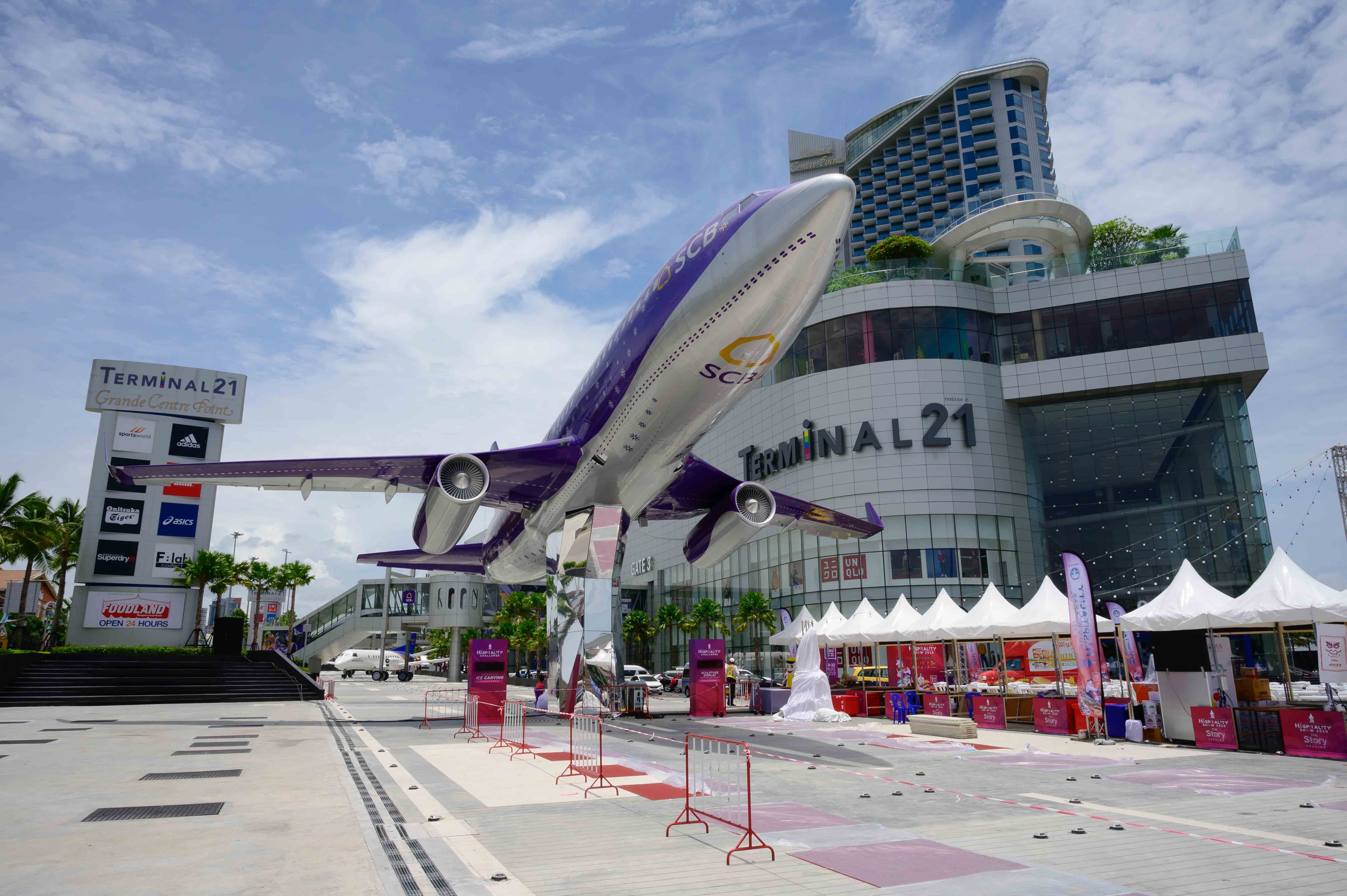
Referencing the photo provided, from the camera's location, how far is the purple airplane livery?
14.8 m

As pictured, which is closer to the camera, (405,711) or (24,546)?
(405,711)

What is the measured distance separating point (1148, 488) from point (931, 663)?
22.0 metres

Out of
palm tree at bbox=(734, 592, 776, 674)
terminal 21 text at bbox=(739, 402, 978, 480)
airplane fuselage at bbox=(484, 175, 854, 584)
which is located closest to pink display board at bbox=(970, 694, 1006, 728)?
airplane fuselage at bbox=(484, 175, 854, 584)

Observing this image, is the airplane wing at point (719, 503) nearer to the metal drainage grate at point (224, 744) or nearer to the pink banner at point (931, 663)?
the pink banner at point (931, 663)

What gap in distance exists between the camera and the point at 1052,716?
20.9 meters

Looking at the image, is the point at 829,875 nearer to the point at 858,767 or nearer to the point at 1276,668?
the point at 858,767

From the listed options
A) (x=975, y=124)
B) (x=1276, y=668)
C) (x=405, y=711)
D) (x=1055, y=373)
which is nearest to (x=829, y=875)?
(x=405, y=711)

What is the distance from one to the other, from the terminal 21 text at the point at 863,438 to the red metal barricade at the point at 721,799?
36.2 m

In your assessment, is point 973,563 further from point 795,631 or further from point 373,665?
point 373,665

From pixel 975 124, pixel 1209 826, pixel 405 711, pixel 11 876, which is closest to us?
pixel 11 876

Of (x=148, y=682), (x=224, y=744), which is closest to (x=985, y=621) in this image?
(x=224, y=744)

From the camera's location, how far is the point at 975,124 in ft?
303

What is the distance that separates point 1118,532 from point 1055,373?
1070 centimetres

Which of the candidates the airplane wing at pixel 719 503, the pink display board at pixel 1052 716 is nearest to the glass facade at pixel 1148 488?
the airplane wing at pixel 719 503
